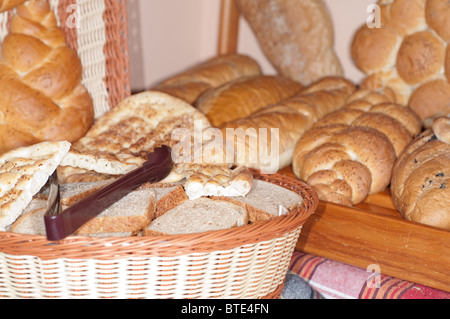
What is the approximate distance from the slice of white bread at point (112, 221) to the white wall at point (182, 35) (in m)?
1.20

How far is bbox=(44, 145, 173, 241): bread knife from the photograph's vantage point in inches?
37.4

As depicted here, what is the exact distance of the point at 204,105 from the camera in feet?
6.40

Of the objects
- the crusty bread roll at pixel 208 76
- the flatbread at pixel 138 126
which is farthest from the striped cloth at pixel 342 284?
the crusty bread roll at pixel 208 76

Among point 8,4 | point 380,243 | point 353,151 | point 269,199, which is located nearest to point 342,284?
point 380,243

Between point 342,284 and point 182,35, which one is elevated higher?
point 182,35

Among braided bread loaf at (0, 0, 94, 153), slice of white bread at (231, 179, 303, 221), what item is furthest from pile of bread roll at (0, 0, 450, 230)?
slice of white bread at (231, 179, 303, 221)

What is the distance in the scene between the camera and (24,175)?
3.84 ft

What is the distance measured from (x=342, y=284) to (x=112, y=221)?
2.12 ft

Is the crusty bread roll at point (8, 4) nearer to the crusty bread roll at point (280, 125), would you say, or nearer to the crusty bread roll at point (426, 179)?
the crusty bread roll at point (280, 125)

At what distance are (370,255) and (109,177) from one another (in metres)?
0.73

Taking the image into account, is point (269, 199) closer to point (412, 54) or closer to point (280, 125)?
point (280, 125)
